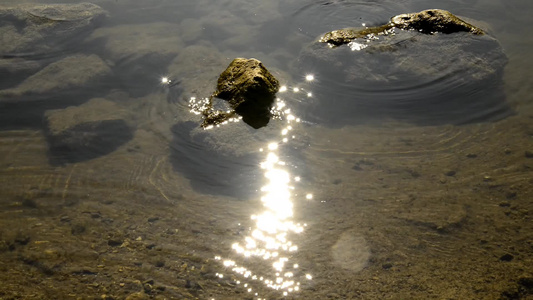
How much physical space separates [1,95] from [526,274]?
22.0ft

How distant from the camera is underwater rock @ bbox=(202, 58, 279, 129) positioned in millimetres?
5285

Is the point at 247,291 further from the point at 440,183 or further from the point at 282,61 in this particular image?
the point at 282,61

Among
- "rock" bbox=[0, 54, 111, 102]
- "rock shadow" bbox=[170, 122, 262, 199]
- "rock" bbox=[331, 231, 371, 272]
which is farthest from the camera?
"rock" bbox=[0, 54, 111, 102]

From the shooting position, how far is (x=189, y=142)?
5.06 m

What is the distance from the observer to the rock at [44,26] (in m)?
7.03

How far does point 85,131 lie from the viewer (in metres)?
5.35

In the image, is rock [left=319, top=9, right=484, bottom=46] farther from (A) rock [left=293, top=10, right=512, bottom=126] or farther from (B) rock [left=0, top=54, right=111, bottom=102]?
(B) rock [left=0, top=54, right=111, bottom=102]

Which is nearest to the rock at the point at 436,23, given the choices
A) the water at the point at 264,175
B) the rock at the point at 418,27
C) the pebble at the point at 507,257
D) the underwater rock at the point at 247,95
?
the rock at the point at 418,27

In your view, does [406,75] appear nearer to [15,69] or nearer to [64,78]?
[64,78]

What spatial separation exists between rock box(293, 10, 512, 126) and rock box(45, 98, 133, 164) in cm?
246

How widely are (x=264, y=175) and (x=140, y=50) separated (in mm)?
3749

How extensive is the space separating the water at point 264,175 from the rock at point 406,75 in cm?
3

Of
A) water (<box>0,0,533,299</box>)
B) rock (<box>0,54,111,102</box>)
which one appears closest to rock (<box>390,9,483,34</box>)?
water (<box>0,0,533,299</box>)

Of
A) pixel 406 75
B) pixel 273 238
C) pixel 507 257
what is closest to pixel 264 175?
pixel 273 238
